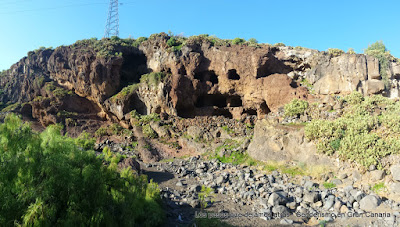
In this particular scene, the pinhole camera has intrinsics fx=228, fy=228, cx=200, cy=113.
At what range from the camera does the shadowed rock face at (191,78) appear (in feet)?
92.0

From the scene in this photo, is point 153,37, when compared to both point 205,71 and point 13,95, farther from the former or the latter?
point 13,95

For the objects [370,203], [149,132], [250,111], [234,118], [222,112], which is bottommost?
[370,203]

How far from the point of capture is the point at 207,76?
31359mm

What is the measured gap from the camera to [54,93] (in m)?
29.1

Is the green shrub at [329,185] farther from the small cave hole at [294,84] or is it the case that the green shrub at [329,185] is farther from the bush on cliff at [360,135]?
the small cave hole at [294,84]

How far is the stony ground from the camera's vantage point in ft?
30.6

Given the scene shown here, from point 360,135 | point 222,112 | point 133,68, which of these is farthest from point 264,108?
point 133,68

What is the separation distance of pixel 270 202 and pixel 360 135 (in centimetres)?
762

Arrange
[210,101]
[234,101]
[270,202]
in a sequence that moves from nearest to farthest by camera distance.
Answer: [270,202] → [234,101] → [210,101]

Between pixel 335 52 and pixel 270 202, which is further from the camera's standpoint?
pixel 335 52

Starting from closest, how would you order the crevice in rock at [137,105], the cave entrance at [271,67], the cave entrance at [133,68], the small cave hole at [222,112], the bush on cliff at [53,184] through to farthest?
the bush on cliff at [53,184] → the cave entrance at [271,67] → the crevice in rock at [137,105] → the small cave hole at [222,112] → the cave entrance at [133,68]

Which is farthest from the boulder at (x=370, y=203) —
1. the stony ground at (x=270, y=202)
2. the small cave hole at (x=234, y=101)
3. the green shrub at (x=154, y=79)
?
the green shrub at (x=154, y=79)

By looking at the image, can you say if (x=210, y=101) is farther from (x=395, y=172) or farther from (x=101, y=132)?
(x=395, y=172)

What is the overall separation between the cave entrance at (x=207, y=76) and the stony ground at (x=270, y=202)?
1759cm
